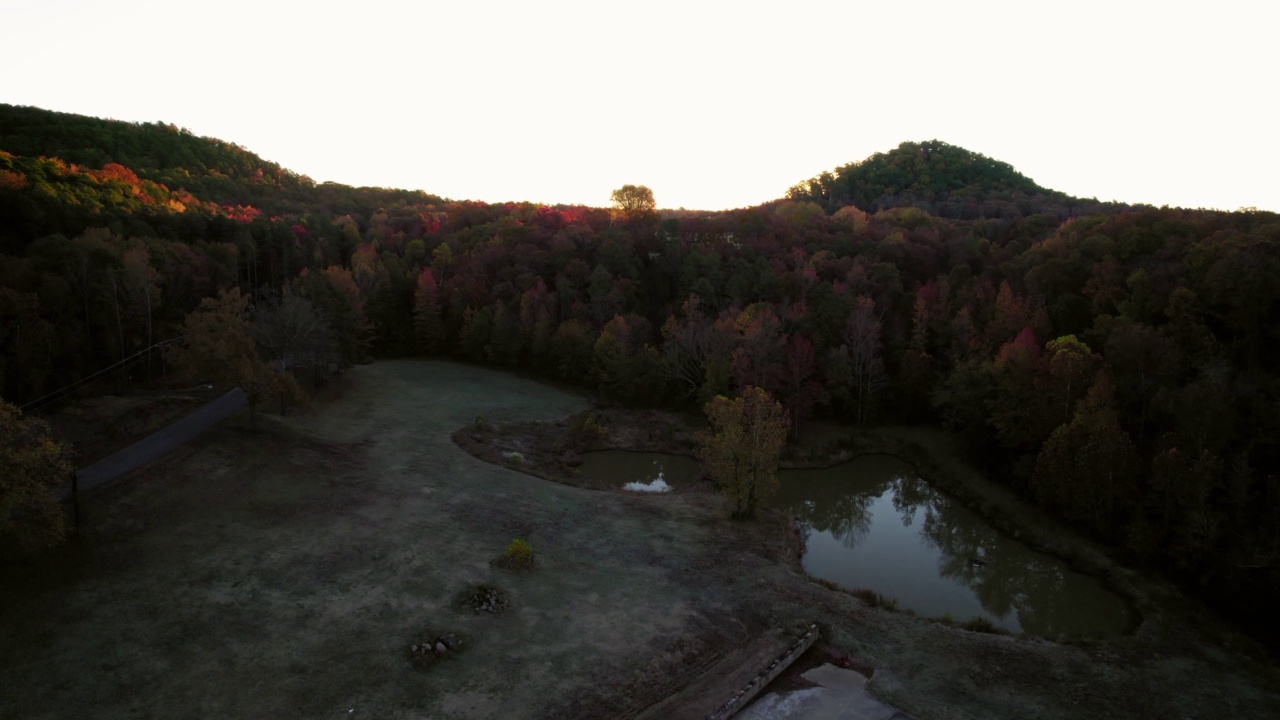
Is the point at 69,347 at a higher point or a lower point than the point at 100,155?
lower

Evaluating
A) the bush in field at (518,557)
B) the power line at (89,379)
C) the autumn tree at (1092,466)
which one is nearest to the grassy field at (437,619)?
the bush in field at (518,557)

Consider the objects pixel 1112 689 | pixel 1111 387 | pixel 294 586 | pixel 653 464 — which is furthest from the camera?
pixel 653 464

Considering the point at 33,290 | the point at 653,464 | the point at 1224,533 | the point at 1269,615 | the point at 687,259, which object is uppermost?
the point at 687,259

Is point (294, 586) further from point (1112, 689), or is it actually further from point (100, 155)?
point (100, 155)

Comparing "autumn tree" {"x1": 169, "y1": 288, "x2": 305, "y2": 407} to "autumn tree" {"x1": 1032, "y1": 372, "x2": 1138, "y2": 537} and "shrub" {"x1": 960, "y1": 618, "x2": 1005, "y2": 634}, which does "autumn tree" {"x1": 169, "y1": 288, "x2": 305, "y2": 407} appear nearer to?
"shrub" {"x1": 960, "y1": 618, "x2": 1005, "y2": 634}

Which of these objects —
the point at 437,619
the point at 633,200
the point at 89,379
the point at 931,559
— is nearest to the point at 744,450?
the point at 931,559

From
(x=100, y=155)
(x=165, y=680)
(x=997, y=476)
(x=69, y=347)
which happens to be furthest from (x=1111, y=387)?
(x=100, y=155)
